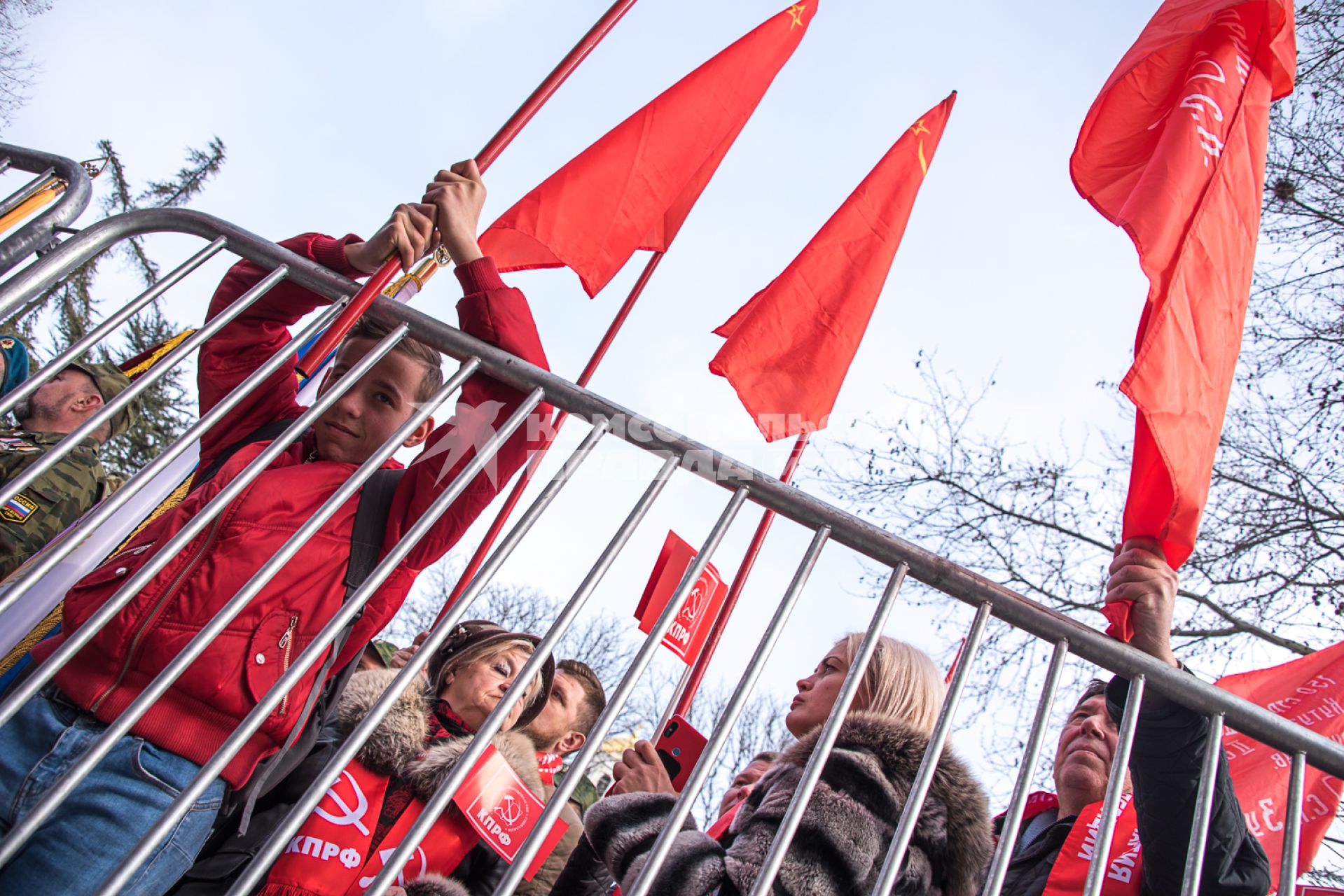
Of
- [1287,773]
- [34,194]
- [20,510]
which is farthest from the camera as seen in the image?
[20,510]

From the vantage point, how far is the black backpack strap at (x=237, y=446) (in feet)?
6.80

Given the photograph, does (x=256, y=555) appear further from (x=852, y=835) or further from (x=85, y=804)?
(x=852, y=835)

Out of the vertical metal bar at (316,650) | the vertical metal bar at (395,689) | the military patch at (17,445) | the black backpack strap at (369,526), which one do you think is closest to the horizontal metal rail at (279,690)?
the vertical metal bar at (316,650)

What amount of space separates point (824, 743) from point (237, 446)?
60.3 inches

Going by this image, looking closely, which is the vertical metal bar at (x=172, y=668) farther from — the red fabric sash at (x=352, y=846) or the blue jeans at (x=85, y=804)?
the red fabric sash at (x=352, y=846)

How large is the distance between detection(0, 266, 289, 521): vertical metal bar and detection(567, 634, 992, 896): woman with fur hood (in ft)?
3.73

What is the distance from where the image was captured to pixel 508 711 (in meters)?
1.35

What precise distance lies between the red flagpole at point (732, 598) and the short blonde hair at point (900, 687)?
458mm

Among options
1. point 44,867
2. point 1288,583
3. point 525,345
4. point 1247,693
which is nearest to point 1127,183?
point 1247,693

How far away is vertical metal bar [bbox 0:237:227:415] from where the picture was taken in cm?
139

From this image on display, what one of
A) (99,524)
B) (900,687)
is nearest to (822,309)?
(900,687)

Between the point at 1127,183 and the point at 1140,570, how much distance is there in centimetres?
155

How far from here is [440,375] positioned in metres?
2.48

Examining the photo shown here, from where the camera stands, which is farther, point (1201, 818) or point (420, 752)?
point (420, 752)
